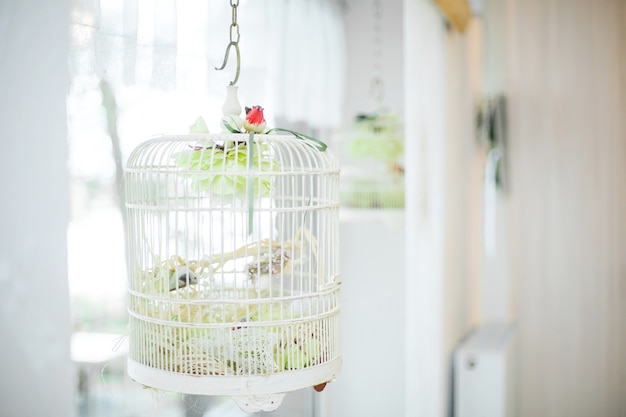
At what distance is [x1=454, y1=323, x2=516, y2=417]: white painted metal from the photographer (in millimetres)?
3391

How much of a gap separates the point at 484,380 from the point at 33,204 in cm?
246

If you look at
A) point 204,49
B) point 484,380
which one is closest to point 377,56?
point 484,380

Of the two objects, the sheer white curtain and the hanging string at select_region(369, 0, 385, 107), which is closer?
the sheer white curtain

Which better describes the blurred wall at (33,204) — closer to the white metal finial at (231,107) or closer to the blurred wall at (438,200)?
the white metal finial at (231,107)

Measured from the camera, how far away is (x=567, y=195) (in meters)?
3.61

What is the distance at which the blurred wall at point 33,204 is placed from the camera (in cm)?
160

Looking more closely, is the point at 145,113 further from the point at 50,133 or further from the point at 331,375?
the point at 331,375

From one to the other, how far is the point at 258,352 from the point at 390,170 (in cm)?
213

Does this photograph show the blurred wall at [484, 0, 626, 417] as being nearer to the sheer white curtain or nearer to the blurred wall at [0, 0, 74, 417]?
the sheer white curtain

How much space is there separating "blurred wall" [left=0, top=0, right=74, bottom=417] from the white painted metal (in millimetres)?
2236

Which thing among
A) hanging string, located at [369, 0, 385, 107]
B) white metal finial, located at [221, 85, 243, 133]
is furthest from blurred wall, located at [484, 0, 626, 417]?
white metal finial, located at [221, 85, 243, 133]

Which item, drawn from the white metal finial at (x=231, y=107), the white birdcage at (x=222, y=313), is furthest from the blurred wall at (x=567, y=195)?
the white metal finial at (x=231, y=107)

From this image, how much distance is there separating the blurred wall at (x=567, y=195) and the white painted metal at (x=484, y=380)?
269 millimetres

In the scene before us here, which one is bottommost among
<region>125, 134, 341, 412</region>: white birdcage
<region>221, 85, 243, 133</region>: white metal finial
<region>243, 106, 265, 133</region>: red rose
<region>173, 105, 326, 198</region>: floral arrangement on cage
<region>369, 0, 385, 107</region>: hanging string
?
<region>125, 134, 341, 412</region>: white birdcage
